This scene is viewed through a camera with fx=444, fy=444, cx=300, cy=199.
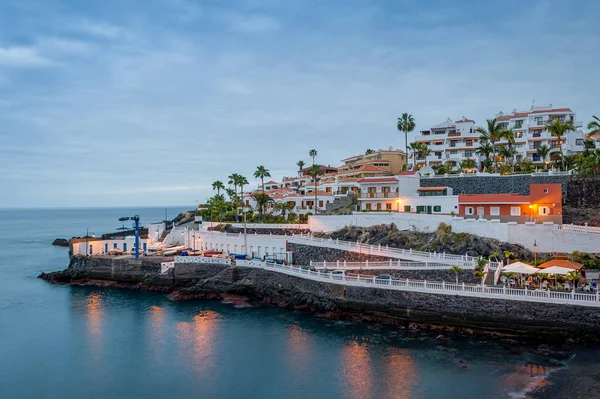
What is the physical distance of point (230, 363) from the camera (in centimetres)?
3123

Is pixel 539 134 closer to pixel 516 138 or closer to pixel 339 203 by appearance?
pixel 516 138

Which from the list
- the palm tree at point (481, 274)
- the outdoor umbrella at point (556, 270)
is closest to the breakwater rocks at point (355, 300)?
the palm tree at point (481, 274)

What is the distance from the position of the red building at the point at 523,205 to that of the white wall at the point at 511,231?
9.70ft

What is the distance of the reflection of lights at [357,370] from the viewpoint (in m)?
26.2

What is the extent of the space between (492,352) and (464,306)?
4752mm

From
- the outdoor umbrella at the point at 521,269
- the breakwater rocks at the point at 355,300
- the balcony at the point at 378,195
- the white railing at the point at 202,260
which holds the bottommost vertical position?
the breakwater rocks at the point at 355,300

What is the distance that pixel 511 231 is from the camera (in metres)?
42.9

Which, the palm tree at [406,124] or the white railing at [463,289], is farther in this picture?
the palm tree at [406,124]

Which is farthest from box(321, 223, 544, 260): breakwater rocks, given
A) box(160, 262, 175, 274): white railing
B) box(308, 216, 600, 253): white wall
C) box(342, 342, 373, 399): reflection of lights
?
box(160, 262, 175, 274): white railing

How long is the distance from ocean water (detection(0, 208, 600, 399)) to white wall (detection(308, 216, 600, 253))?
43.7ft

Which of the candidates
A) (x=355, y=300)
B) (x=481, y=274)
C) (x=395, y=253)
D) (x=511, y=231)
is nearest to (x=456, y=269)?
(x=481, y=274)

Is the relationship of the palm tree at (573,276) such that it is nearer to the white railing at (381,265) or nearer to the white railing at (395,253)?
the white railing at (395,253)

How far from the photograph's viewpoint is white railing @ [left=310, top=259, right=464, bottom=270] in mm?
40125

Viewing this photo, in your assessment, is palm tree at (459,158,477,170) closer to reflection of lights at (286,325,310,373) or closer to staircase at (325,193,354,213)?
staircase at (325,193,354,213)
